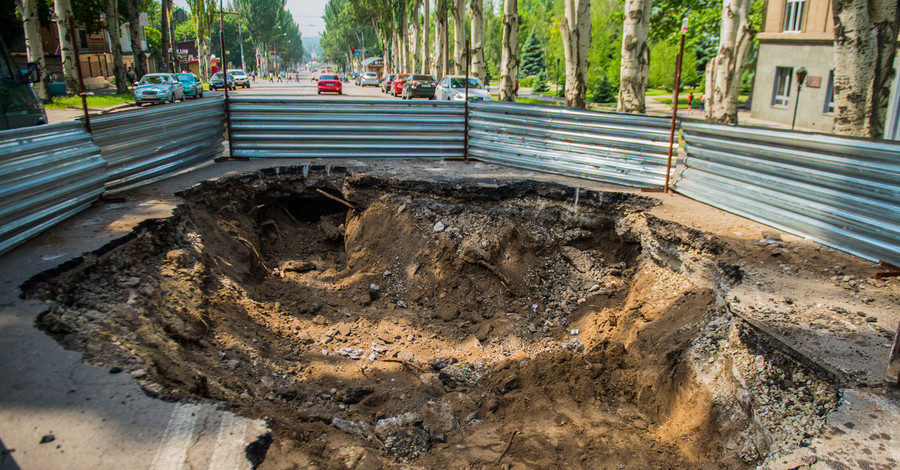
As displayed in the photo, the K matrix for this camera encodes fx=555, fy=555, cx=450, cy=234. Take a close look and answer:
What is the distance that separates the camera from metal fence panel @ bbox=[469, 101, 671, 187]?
299 inches

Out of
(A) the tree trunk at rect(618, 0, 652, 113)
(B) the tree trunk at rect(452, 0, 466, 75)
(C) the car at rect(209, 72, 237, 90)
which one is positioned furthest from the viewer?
(C) the car at rect(209, 72, 237, 90)

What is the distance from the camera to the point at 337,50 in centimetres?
12731

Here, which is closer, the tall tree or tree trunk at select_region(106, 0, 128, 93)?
the tall tree

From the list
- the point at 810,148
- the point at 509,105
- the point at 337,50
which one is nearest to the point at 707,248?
the point at 810,148

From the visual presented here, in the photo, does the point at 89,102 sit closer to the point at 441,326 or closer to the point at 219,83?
the point at 441,326

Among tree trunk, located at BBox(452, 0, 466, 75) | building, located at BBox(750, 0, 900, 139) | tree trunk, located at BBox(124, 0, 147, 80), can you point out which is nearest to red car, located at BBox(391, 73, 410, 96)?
tree trunk, located at BBox(452, 0, 466, 75)

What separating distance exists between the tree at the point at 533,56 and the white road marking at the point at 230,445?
179ft

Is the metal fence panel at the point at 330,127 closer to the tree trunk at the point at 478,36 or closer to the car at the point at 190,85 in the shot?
the tree trunk at the point at 478,36

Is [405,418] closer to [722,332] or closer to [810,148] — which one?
[722,332]

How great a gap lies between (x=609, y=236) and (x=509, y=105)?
10.2 feet

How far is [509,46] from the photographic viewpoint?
20625 mm

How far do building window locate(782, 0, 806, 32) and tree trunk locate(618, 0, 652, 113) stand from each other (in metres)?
15.4

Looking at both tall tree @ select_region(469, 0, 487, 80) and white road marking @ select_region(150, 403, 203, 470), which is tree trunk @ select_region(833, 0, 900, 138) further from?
tall tree @ select_region(469, 0, 487, 80)

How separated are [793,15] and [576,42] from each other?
15737mm
